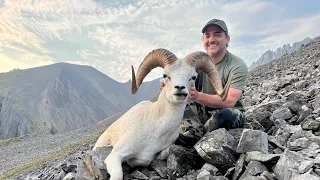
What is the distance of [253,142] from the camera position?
19.4 ft

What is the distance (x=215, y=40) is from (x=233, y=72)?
0.97 metres

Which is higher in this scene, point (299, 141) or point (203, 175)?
point (299, 141)

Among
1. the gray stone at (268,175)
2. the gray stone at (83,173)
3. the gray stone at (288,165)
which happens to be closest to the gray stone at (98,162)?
the gray stone at (83,173)

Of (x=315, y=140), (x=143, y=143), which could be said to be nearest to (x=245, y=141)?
(x=315, y=140)

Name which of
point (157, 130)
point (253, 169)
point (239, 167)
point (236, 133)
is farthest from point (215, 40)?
point (253, 169)

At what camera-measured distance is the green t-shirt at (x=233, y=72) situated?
7.42m

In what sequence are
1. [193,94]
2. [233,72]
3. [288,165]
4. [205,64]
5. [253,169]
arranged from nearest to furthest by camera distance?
1. [288,165]
2. [253,169]
3. [193,94]
4. [205,64]
5. [233,72]

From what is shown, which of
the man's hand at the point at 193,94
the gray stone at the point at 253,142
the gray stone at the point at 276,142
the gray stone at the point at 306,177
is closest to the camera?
the gray stone at the point at 306,177

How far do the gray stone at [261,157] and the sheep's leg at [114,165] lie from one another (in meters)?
2.47

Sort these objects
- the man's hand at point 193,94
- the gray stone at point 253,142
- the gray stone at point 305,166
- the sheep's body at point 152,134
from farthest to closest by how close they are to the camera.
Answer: the man's hand at point 193,94 → the sheep's body at point 152,134 → the gray stone at point 253,142 → the gray stone at point 305,166

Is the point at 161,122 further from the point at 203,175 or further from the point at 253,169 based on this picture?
the point at 253,169

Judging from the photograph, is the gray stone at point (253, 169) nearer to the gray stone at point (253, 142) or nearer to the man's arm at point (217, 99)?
the gray stone at point (253, 142)

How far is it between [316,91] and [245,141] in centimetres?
428

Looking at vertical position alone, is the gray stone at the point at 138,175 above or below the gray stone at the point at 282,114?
below
